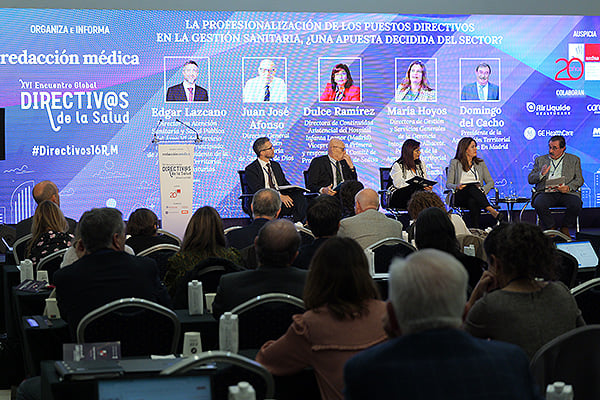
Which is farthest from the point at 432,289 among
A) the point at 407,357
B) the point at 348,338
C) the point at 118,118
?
the point at 118,118

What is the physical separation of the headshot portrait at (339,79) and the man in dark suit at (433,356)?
9099 millimetres

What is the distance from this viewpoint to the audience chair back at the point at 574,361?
2518mm

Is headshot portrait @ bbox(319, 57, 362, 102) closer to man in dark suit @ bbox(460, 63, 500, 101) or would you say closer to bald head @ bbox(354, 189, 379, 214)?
man in dark suit @ bbox(460, 63, 500, 101)

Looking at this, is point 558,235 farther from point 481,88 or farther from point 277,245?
point 481,88

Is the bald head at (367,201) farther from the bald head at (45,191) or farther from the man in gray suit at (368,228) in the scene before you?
the bald head at (45,191)

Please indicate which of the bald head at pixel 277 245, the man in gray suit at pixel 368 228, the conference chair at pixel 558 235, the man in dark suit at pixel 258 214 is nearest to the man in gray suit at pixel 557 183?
the conference chair at pixel 558 235

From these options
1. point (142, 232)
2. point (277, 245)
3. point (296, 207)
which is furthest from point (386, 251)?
point (296, 207)

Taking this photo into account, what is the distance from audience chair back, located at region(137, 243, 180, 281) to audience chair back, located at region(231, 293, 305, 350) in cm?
191

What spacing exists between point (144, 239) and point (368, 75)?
19.5 ft

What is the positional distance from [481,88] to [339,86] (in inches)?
77.6

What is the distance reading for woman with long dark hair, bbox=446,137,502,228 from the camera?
381 inches

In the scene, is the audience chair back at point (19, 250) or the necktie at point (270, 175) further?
the necktie at point (270, 175)

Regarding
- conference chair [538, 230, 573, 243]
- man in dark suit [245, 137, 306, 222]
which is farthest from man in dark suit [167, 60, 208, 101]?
conference chair [538, 230, 573, 243]

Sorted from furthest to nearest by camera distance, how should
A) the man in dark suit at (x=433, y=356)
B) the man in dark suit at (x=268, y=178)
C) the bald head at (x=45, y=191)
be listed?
the man in dark suit at (x=268, y=178) → the bald head at (x=45, y=191) → the man in dark suit at (x=433, y=356)
